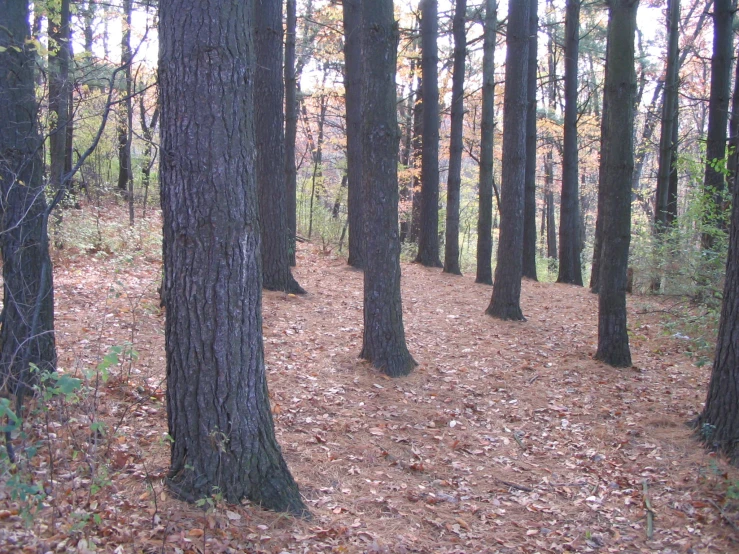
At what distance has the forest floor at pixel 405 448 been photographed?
12.0 ft

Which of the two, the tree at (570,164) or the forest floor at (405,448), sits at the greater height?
the tree at (570,164)

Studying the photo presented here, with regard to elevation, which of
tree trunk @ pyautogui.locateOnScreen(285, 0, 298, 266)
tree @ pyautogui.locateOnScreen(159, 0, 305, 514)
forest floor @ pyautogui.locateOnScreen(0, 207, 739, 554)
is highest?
tree trunk @ pyautogui.locateOnScreen(285, 0, 298, 266)

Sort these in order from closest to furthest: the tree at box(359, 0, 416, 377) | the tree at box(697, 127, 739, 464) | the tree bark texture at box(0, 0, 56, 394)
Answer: the tree bark texture at box(0, 0, 56, 394) < the tree at box(697, 127, 739, 464) < the tree at box(359, 0, 416, 377)

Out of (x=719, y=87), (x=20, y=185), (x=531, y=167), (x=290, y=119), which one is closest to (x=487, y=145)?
(x=531, y=167)

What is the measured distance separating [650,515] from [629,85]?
5.64m

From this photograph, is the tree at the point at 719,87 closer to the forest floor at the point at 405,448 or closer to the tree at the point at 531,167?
the tree at the point at 531,167

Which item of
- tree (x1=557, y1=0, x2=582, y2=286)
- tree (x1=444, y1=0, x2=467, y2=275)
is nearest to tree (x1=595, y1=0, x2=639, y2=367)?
tree (x1=444, y1=0, x2=467, y2=275)

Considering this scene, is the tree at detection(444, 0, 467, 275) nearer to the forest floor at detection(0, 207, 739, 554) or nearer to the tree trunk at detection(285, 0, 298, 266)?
the tree trunk at detection(285, 0, 298, 266)

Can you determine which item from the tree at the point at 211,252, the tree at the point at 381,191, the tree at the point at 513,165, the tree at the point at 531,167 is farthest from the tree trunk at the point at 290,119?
the tree at the point at 211,252

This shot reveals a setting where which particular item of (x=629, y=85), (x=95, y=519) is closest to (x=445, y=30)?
(x=629, y=85)

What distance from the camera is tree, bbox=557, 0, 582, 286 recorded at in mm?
14648

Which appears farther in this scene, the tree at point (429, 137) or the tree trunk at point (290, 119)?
the tree at point (429, 137)

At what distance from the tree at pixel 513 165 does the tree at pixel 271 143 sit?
13.4 ft

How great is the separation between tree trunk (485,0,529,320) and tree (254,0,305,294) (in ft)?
13.4
